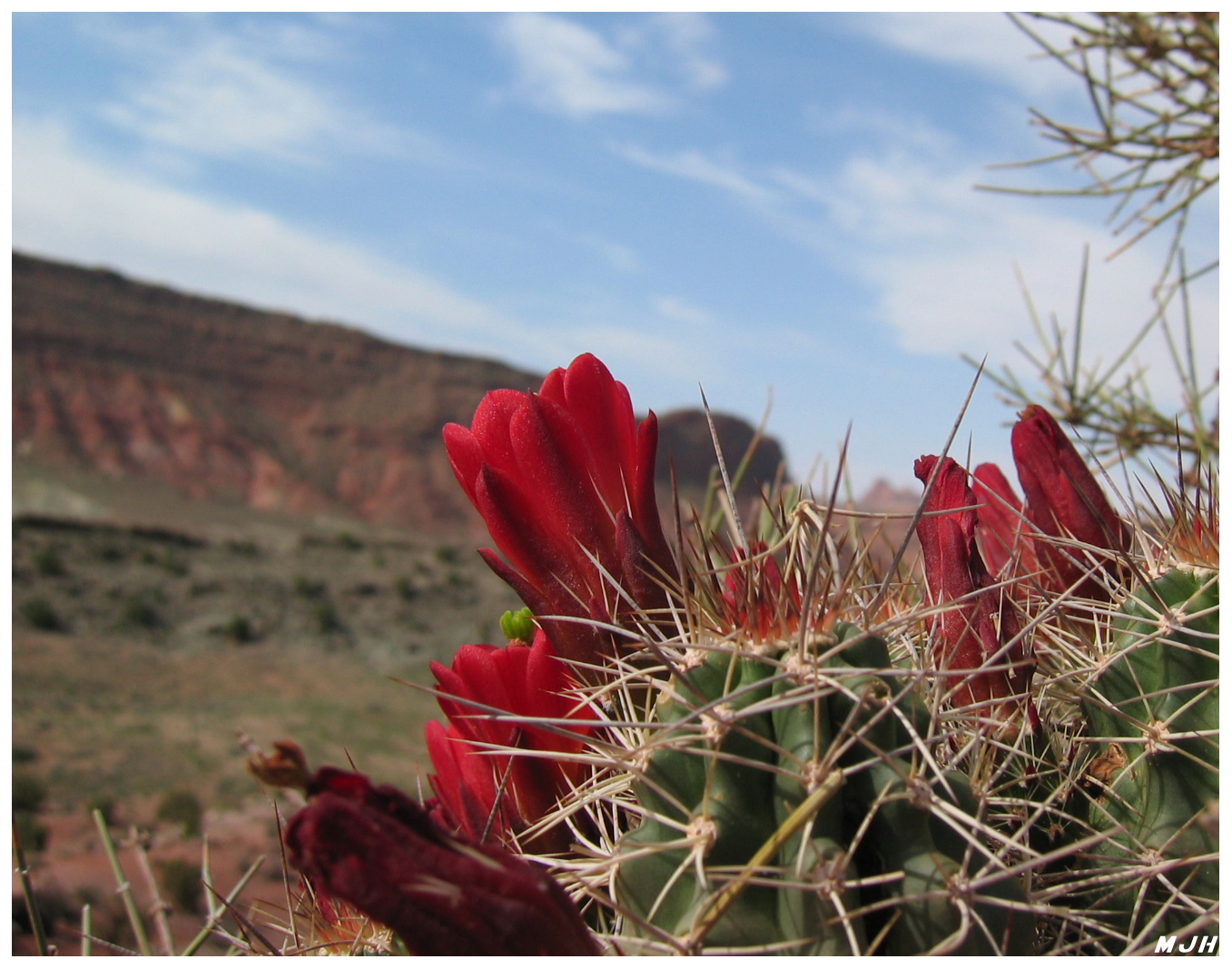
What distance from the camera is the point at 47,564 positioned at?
2166 centimetres

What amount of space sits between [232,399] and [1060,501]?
142 feet

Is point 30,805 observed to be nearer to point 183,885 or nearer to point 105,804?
point 105,804

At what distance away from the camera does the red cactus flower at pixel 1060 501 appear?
109 cm

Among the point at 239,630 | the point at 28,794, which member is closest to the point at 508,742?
the point at 28,794


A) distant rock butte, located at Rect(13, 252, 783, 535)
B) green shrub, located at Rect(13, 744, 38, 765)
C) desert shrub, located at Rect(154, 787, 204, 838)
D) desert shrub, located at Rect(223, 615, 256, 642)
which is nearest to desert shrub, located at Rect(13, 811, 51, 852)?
desert shrub, located at Rect(154, 787, 204, 838)

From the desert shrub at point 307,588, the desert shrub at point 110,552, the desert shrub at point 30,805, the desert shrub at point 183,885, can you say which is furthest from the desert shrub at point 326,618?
the desert shrub at point 183,885

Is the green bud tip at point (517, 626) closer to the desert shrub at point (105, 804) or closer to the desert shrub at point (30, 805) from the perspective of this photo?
the desert shrub at point (30, 805)

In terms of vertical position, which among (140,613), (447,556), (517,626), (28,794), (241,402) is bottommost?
(28,794)

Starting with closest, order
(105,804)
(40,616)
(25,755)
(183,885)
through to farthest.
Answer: (183,885) → (105,804) → (25,755) → (40,616)

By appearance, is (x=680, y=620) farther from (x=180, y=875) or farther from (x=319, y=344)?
(x=319, y=344)

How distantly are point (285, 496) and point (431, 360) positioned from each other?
1256 cm

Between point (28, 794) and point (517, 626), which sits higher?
point (517, 626)

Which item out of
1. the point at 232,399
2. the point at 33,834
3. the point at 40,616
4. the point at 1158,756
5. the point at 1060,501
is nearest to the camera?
the point at 1158,756

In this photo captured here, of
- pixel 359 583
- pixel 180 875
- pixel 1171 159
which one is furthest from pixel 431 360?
pixel 1171 159
